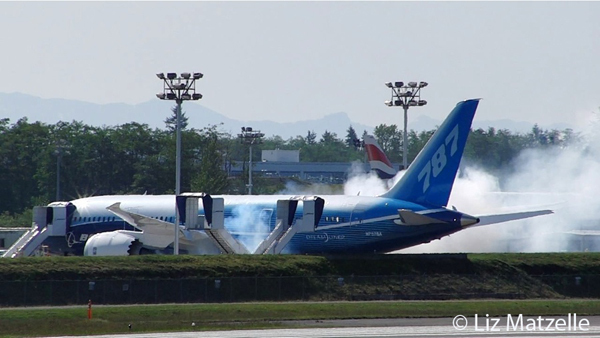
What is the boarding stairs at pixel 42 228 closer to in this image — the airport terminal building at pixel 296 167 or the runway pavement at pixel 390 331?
the runway pavement at pixel 390 331

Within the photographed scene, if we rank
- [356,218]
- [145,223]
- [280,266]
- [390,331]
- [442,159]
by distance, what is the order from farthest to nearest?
[145,223], [356,218], [442,159], [280,266], [390,331]

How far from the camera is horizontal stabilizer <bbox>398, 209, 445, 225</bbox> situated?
50419mm

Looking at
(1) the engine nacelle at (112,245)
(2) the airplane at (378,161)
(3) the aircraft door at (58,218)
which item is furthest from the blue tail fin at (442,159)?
(2) the airplane at (378,161)

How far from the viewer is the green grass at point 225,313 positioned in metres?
37.2

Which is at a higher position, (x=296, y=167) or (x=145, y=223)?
(x=296, y=167)

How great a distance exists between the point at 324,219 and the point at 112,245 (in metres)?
12.4

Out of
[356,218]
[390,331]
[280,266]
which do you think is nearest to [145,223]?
[280,266]

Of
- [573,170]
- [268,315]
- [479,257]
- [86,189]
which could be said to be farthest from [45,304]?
[86,189]

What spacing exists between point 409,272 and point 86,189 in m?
75.8

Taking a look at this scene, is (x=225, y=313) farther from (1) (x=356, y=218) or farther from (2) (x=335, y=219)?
(2) (x=335, y=219)

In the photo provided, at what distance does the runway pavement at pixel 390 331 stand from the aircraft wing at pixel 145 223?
1914 centimetres

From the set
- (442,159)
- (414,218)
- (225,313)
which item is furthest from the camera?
(442,159)

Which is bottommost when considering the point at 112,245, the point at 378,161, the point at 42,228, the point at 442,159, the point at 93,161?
the point at 112,245

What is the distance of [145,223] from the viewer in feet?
186
